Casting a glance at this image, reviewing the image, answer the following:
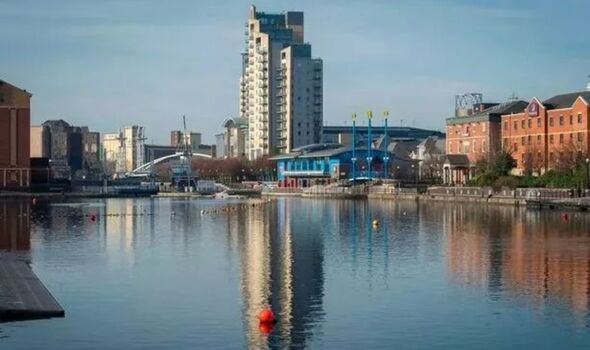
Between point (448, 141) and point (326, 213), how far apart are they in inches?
1712

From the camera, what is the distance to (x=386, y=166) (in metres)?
140

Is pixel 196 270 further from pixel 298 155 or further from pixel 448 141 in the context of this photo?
pixel 298 155

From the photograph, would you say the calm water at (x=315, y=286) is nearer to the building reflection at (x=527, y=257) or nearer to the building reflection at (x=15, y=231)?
the building reflection at (x=527, y=257)

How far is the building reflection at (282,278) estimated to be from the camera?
24172 millimetres

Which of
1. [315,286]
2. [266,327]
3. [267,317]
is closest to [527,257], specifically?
[315,286]

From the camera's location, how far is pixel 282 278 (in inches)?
1325

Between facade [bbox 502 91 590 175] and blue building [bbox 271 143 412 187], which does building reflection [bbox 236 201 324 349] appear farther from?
blue building [bbox 271 143 412 187]

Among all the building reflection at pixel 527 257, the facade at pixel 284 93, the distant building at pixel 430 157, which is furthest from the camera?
the facade at pixel 284 93

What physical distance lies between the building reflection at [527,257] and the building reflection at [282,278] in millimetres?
5340

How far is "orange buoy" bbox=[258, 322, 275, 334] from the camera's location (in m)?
24.1

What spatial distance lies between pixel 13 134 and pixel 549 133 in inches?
2694

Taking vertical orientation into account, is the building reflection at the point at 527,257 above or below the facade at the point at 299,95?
below

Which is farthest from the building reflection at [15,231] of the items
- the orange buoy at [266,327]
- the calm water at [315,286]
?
the orange buoy at [266,327]

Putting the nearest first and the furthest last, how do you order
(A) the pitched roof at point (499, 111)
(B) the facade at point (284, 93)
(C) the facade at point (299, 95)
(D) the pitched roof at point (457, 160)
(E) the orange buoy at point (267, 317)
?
(E) the orange buoy at point (267, 317) < (A) the pitched roof at point (499, 111) < (D) the pitched roof at point (457, 160) < (C) the facade at point (299, 95) < (B) the facade at point (284, 93)
